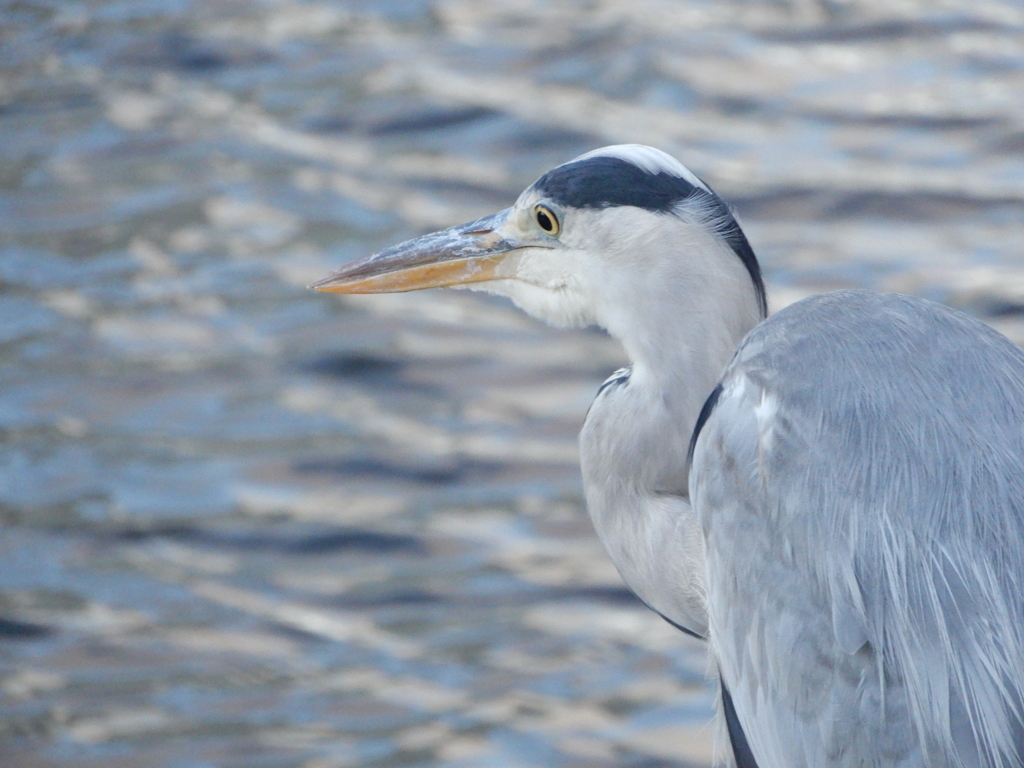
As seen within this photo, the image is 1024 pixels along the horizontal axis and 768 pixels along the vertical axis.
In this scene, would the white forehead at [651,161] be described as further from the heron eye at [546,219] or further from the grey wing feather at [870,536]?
the grey wing feather at [870,536]

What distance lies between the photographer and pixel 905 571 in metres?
2.06

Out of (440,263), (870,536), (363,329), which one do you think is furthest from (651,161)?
(363,329)

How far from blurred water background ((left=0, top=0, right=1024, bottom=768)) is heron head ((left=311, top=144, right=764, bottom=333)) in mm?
1452

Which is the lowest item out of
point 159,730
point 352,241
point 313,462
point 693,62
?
point 159,730

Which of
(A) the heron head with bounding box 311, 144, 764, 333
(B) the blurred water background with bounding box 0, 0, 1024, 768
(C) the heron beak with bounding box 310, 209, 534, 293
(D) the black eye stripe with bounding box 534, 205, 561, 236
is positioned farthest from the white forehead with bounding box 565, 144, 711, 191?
(B) the blurred water background with bounding box 0, 0, 1024, 768

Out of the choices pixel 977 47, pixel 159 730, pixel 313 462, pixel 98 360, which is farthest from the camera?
pixel 977 47

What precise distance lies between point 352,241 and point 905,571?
3876mm

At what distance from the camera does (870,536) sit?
210 centimetres

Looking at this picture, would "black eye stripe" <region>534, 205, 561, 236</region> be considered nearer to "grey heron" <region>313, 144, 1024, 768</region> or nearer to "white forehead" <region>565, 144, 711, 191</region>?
"grey heron" <region>313, 144, 1024, 768</region>

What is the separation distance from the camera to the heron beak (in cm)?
277

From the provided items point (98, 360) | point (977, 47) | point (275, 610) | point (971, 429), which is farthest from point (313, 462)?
point (977, 47)

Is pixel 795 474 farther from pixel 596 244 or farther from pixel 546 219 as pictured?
pixel 546 219

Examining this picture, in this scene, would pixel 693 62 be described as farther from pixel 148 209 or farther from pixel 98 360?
pixel 98 360

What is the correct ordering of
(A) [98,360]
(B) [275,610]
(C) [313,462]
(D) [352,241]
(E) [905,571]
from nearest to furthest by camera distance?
(E) [905,571] < (B) [275,610] < (C) [313,462] < (A) [98,360] < (D) [352,241]
